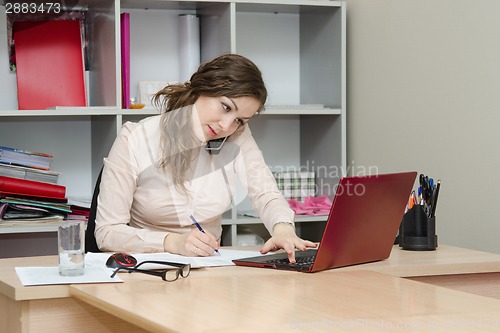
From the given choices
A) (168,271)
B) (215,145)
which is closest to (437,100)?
(215,145)

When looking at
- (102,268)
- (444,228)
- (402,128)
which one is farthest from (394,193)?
(402,128)

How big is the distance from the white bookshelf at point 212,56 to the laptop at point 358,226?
1.21 metres

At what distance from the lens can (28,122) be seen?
10.1 ft

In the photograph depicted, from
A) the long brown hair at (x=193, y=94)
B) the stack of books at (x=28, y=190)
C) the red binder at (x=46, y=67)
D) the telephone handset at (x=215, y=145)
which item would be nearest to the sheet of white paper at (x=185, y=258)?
the long brown hair at (x=193, y=94)

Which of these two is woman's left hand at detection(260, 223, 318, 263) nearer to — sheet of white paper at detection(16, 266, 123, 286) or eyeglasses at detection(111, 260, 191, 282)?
eyeglasses at detection(111, 260, 191, 282)

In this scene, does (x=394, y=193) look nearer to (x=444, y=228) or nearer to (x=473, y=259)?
(x=473, y=259)

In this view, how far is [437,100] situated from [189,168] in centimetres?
94

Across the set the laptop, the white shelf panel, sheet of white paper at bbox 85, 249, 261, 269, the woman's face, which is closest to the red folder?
the white shelf panel

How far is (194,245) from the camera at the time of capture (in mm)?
1834

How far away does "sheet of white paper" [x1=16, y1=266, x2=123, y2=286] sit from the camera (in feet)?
4.82

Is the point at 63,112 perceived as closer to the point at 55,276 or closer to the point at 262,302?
the point at 55,276

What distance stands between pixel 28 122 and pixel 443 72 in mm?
1710

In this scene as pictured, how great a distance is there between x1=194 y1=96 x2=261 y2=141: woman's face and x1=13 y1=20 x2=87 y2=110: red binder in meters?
0.96

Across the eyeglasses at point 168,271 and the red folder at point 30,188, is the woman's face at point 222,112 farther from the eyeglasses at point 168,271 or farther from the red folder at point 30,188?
the red folder at point 30,188
